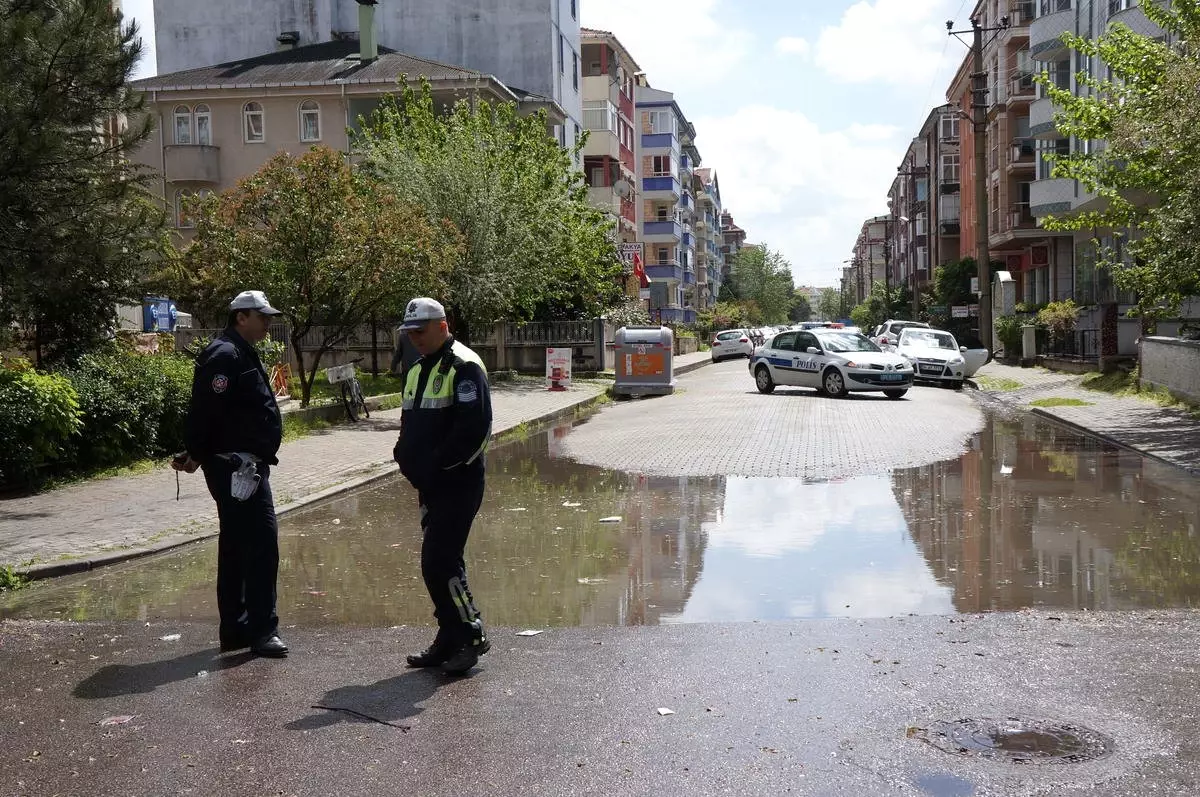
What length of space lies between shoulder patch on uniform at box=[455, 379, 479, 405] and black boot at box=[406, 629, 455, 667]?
1139 mm

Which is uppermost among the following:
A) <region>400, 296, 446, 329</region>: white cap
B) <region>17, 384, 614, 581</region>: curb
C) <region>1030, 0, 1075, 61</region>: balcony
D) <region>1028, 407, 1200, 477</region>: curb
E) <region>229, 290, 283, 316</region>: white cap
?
<region>1030, 0, 1075, 61</region>: balcony

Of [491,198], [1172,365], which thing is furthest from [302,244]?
[1172,365]

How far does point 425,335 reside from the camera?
6.29 metres

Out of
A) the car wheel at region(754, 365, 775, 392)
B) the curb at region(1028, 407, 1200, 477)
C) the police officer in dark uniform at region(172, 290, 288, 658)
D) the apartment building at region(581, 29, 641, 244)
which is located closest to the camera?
the police officer in dark uniform at region(172, 290, 288, 658)

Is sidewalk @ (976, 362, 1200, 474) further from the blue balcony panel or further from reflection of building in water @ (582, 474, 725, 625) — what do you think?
the blue balcony panel

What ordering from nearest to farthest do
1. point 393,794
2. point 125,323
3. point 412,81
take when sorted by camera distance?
point 393,794 < point 125,323 < point 412,81

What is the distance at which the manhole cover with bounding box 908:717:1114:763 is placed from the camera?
15.4 ft

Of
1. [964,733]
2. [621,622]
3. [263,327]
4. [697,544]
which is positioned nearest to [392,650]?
[621,622]

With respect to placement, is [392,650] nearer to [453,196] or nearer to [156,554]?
[156,554]

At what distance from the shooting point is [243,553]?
6.77 metres

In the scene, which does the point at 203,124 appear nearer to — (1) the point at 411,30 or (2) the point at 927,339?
(1) the point at 411,30

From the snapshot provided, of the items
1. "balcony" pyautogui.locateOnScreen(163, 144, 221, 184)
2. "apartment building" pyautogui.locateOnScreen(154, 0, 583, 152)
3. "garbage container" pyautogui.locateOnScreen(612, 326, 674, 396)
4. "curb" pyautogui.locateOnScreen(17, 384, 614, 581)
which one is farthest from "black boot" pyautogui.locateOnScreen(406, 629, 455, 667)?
"apartment building" pyautogui.locateOnScreen(154, 0, 583, 152)

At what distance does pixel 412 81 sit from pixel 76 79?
1343 inches

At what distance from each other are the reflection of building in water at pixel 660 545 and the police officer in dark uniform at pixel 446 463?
116 cm
